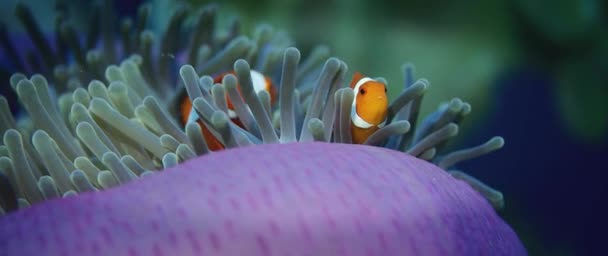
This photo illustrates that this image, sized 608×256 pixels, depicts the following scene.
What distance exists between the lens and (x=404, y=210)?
2.37 feet

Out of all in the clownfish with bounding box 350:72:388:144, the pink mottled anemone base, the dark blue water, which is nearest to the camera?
the pink mottled anemone base

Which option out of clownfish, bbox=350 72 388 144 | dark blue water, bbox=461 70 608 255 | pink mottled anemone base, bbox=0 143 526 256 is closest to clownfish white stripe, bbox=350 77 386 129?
clownfish, bbox=350 72 388 144

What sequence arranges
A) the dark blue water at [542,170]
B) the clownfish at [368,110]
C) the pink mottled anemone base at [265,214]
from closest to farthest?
1. the pink mottled anemone base at [265,214]
2. the clownfish at [368,110]
3. the dark blue water at [542,170]

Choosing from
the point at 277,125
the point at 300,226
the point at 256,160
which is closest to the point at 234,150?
the point at 256,160

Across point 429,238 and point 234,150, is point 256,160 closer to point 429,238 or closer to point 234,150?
point 234,150

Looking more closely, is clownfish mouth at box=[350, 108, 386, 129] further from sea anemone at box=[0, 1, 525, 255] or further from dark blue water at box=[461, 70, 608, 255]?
dark blue water at box=[461, 70, 608, 255]

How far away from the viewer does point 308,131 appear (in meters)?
0.99

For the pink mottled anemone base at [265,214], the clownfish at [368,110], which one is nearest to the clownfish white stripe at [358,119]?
the clownfish at [368,110]

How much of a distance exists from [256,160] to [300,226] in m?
0.12

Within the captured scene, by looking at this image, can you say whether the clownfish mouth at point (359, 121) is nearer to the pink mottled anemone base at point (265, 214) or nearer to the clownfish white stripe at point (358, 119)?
the clownfish white stripe at point (358, 119)

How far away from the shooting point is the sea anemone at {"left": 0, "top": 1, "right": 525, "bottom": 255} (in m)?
0.63

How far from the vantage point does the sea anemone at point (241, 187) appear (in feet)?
2.08

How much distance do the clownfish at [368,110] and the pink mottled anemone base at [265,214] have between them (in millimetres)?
235

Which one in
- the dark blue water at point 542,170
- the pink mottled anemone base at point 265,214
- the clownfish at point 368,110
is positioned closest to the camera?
the pink mottled anemone base at point 265,214
